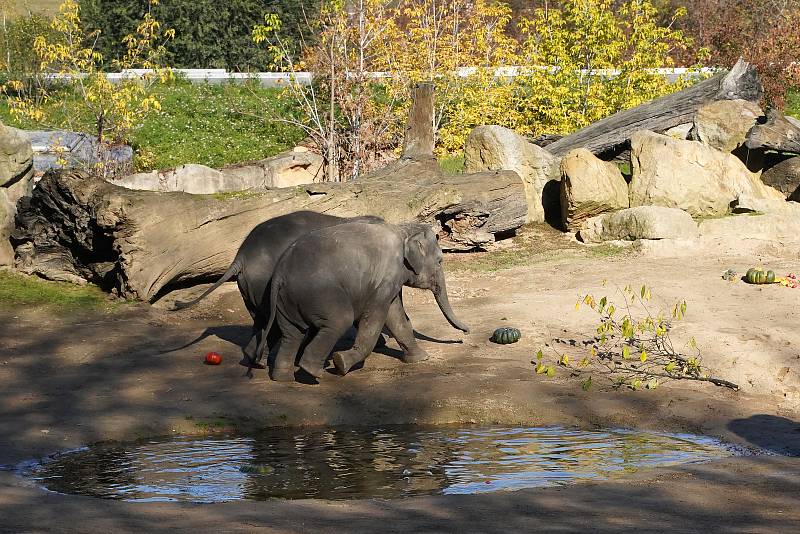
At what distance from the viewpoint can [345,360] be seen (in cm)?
1048

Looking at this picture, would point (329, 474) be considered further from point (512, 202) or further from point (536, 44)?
point (536, 44)

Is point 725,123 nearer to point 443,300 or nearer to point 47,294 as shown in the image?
point 443,300

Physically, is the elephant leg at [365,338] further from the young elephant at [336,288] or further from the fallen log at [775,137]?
the fallen log at [775,137]

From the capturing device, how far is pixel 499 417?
9.59 m

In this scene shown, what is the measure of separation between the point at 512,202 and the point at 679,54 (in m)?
18.8

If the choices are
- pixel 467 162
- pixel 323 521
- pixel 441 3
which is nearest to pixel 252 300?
pixel 323 521

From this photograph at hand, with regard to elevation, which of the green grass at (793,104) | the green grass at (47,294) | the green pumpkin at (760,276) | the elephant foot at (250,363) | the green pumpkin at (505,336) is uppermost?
the green grass at (793,104)

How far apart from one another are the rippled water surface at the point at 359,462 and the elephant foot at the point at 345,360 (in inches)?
51.8

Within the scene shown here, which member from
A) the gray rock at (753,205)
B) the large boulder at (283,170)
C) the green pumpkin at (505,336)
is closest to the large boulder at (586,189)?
the gray rock at (753,205)

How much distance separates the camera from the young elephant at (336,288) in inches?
405

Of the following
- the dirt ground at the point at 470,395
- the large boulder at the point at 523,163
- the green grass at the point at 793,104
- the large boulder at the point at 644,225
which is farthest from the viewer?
the green grass at the point at 793,104

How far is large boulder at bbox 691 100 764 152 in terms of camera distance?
1923 centimetres

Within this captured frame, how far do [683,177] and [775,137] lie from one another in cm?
199

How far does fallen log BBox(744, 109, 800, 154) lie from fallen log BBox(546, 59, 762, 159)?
148 cm
